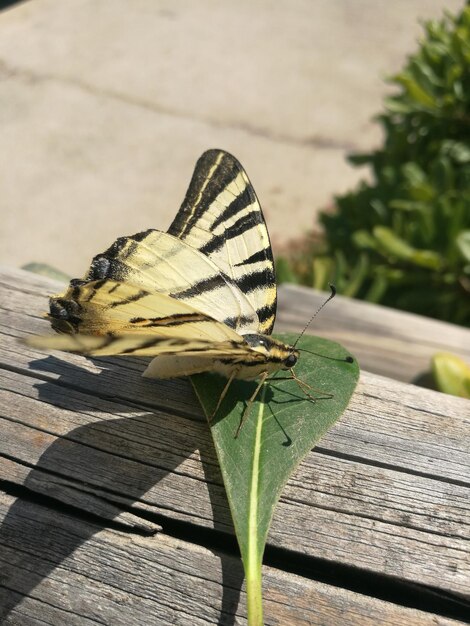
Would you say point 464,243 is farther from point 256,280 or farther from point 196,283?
point 196,283

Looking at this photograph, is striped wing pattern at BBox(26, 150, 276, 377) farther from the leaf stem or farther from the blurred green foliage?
the blurred green foliage

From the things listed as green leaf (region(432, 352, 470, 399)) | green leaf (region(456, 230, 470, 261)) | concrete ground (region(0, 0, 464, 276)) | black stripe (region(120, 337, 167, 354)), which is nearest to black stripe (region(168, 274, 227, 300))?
black stripe (region(120, 337, 167, 354))

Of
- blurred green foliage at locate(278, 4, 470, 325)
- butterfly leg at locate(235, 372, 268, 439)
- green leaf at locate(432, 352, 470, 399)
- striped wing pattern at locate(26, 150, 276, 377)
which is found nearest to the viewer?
butterfly leg at locate(235, 372, 268, 439)

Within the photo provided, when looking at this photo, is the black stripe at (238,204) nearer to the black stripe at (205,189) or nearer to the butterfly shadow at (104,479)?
the black stripe at (205,189)

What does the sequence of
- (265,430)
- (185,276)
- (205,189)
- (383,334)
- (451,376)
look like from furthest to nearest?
1. (383,334)
2. (451,376)
3. (205,189)
4. (185,276)
5. (265,430)

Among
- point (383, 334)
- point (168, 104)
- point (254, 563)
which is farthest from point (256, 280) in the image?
point (168, 104)

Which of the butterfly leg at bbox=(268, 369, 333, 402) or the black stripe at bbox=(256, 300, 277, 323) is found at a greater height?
the black stripe at bbox=(256, 300, 277, 323)
